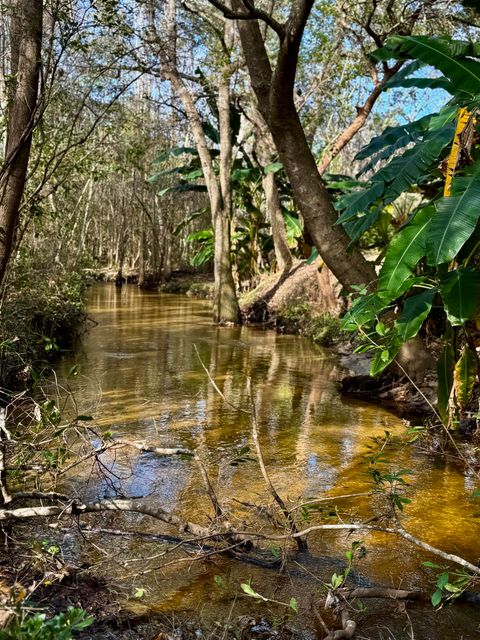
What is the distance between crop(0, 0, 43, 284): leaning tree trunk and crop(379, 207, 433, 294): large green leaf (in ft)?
11.8

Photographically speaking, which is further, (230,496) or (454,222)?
(230,496)

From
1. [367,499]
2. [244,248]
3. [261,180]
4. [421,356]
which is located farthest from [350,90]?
[367,499]

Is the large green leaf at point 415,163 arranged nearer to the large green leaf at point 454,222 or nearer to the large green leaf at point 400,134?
the large green leaf at point 400,134

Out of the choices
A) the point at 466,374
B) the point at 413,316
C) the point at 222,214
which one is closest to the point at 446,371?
the point at 466,374

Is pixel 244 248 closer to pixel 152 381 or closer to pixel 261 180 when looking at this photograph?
pixel 261 180

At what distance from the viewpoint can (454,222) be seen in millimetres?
3703

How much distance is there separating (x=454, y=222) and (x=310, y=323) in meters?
10.8

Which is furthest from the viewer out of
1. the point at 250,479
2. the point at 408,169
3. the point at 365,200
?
the point at 365,200

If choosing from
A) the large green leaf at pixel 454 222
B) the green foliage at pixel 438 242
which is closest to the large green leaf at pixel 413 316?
the green foliage at pixel 438 242

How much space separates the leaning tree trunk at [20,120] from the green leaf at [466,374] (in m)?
4.22

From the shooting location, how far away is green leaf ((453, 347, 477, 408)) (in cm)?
504

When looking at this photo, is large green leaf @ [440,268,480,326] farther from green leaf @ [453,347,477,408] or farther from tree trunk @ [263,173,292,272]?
tree trunk @ [263,173,292,272]

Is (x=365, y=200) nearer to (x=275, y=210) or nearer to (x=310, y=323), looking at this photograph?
(x=310, y=323)

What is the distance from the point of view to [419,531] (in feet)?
13.5
